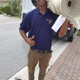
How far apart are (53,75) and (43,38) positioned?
1.89 m

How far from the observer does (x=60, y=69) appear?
181 inches

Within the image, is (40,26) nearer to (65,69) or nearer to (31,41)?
(31,41)

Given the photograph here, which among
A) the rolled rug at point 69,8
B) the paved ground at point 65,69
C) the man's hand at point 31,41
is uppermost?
the rolled rug at point 69,8

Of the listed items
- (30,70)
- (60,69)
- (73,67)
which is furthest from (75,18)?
(73,67)

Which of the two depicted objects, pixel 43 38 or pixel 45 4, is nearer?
pixel 45 4

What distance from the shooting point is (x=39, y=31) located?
250cm

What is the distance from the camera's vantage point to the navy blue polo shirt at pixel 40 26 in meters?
2.43

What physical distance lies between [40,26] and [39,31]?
0.08 m

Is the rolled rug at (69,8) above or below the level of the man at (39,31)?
above

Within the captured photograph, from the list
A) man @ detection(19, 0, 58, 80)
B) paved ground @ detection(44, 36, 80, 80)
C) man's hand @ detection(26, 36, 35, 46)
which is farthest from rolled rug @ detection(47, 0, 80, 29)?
paved ground @ detection(44, 36, 80, 80)

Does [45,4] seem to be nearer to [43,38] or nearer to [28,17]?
[28,17]

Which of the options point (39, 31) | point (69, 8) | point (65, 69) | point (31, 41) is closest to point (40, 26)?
point (39, 31)

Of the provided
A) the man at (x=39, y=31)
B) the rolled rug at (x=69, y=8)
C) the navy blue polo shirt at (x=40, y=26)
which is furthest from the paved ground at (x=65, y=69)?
the rolled rug at (x=69, y=8)

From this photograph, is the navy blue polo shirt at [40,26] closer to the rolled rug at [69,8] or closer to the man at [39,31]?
the man at [39,31]
